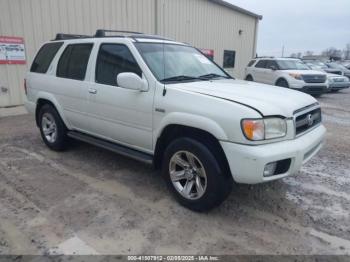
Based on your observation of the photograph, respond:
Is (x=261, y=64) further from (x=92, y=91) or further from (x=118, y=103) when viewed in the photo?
(x=118, y=103)

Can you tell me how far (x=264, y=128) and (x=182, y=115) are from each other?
85 cm

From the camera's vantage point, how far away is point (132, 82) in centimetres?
349

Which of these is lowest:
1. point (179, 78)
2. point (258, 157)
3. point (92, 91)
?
point (258, 157)

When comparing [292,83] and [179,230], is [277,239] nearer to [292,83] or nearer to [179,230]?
[179,230]

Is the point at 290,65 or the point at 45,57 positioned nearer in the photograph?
the point at 45,57

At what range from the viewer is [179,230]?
9.96 ft

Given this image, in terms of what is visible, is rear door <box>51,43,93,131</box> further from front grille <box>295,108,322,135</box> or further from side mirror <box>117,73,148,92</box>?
front grille <box>295,108,322,135</box>

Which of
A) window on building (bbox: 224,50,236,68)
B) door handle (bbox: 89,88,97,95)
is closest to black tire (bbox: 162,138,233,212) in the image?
door handle (bbox: 89,88,97,95)

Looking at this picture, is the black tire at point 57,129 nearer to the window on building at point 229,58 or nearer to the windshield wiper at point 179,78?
the windshield wiper at point 179,78

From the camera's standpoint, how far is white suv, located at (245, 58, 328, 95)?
1276 centimetres

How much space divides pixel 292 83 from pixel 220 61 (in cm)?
604

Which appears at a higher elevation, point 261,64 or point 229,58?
point 229,58

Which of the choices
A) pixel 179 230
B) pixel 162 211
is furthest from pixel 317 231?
pixel 162 211

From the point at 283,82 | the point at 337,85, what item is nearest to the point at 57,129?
the point at 283,82
